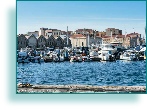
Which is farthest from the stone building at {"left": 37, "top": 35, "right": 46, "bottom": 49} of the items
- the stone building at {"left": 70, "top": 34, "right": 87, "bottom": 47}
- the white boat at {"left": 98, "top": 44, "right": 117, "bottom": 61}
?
the white boat at {"left": 98, "top": 44, "right": 117, "bottom": 61}

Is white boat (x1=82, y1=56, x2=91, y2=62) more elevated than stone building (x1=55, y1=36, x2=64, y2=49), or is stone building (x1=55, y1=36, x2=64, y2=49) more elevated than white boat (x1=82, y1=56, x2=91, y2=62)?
stone building (x1=55, y1=36, x2=64, y2=49)

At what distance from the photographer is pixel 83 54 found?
6.93m

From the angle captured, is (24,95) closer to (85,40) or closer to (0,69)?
(0,69)

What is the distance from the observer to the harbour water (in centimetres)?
677

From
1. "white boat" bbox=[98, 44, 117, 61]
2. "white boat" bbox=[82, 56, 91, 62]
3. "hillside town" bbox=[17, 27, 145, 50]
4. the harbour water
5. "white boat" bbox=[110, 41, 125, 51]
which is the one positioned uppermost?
"hillside town" bbox=[17, 27, 145, 50]

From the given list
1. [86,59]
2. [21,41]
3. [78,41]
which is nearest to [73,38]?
[78,41]

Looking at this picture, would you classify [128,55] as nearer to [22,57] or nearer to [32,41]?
[32,41]

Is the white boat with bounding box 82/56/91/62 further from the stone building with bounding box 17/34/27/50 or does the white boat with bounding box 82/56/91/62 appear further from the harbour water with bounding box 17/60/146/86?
the stone building with bounding box 17/34/27/50

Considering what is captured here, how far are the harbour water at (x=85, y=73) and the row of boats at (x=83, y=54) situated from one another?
0.18 feet

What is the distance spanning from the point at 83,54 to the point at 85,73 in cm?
24

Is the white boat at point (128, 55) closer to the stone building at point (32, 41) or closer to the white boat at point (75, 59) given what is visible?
the white boat at point (75, 59)

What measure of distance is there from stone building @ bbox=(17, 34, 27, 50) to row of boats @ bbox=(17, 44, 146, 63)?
13 cm

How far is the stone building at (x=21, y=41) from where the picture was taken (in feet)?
22.0
